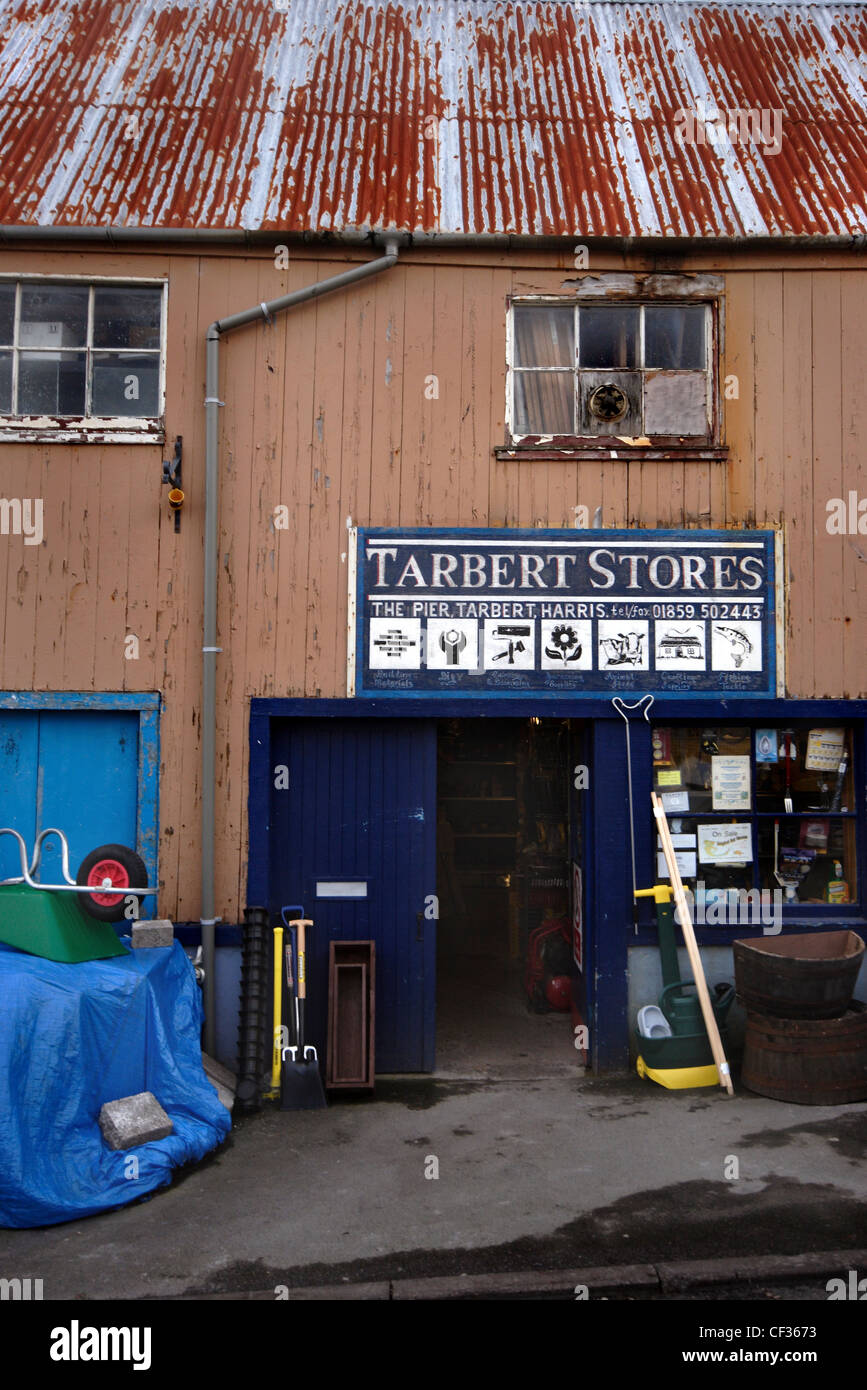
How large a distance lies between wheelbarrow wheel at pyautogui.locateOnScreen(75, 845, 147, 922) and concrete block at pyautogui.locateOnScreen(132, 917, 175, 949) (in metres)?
0.22

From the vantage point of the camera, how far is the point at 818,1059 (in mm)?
6883

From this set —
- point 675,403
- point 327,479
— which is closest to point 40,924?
point 327,479

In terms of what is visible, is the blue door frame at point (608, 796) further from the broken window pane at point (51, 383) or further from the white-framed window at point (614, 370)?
the broken window pane at point (51, 383)

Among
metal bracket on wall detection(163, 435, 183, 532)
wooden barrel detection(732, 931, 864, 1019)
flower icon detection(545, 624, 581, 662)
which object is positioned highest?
metal bracket on wall detection(163, 435, 183, 532)

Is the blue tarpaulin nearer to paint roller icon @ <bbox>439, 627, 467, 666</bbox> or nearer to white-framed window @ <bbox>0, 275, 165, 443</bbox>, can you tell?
paint roller icon @ <bbox>439, 627, 467, 666</bbox>

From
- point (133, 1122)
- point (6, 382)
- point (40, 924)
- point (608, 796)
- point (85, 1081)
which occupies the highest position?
point (6, 382)

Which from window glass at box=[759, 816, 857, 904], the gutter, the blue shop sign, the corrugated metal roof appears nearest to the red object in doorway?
window glass at box=[759, 816, 857, 904]

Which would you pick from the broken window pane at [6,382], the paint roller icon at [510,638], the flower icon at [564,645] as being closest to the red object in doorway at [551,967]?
the flower icon at [564,645]

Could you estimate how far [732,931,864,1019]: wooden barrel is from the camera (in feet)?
22.4

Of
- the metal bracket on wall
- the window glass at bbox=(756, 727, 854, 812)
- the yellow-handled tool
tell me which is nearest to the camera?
the yellow-handled tool

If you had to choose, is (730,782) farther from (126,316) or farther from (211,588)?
(126,316)

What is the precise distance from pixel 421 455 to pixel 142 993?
4632 millimetres

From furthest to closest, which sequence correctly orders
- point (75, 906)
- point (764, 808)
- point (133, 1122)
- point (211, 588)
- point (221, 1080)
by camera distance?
point (764, 808), point (211, 588), point (221, 1080), point (75, 906), point (133, 1122)

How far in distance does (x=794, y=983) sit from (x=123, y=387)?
698 centimetres
